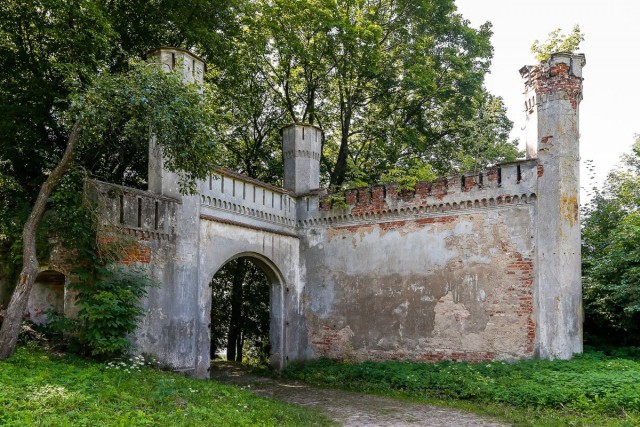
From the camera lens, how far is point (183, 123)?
9.06m

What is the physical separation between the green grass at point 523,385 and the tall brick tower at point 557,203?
2.78ft

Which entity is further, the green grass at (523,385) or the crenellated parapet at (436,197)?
the crenellated parapet at (436,197)

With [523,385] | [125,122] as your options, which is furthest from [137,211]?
[523,385]

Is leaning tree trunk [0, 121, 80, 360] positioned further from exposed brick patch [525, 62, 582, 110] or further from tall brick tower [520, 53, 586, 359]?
exposed brick patch [525, 62, 582, 110]

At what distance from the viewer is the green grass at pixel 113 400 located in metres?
6.18

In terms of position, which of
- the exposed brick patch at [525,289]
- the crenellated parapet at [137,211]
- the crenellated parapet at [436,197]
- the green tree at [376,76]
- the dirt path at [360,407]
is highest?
the green tree at [376,76]

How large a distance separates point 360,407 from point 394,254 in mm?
4767

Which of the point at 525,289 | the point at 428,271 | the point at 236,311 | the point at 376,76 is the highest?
the point at 376,76

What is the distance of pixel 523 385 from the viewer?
10.0 meters

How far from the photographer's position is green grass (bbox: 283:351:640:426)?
8.66 meters

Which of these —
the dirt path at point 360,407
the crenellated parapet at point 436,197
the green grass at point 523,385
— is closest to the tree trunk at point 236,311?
the crenellated parapet at point 436,197

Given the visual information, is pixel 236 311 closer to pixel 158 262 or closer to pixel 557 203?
pixel 158 262

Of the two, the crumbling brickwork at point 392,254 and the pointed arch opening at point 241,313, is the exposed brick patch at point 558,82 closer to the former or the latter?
the crumbling brickwork at point 392,254

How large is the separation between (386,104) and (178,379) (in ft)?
45.4
